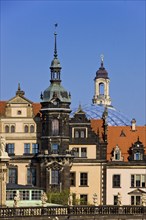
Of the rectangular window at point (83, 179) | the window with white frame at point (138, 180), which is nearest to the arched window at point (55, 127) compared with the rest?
the rectangular window at point (83, 179)

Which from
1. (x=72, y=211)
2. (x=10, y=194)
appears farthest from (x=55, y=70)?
(x=72, y=211)

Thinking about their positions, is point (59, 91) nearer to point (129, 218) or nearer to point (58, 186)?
point (58, 186)

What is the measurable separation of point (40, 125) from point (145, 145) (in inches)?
391

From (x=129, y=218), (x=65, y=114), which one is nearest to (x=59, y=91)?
(x=65, y=114)

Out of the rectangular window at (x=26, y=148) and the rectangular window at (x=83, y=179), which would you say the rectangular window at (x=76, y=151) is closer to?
the rectangular window at (x=83, y=179)

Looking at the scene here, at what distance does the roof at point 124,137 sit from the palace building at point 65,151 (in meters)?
0.09

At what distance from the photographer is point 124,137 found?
105 m

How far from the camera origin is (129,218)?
6359 centimetres

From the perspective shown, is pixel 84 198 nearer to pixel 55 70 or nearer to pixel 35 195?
pixel 55 70

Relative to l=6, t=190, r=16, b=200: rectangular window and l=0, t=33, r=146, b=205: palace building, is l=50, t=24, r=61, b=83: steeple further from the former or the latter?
l=6, t=190, r=16, b=200: rectangular window

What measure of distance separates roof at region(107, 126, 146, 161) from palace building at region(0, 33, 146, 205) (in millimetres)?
87

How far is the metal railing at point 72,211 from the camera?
60.3 metres

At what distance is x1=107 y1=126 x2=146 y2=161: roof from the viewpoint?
103438 millimetres

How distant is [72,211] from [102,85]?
77.5 m
